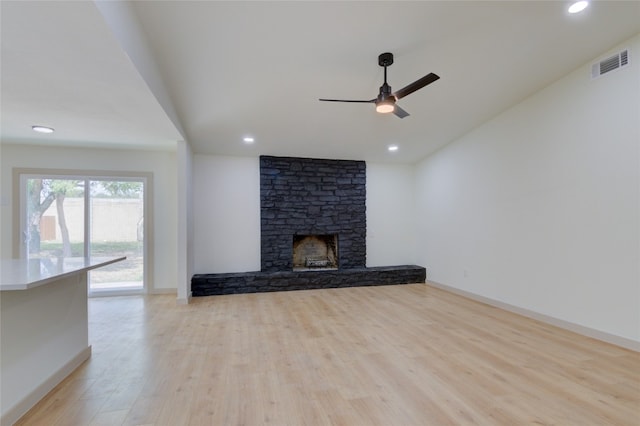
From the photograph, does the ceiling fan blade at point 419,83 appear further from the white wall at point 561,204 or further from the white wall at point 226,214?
the white wall at point 226,214

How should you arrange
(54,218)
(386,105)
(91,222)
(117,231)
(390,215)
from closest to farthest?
1. (386,105)
2. (54,218)
3. (91,222)
4. (117,231)
5. (390,215)

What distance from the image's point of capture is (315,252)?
→ 6.16m

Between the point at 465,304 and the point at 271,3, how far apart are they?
4515 millimetres

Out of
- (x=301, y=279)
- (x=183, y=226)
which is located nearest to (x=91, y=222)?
(x=183, y=226)

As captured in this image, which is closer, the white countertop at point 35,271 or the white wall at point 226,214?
the white countertop at point 35,271

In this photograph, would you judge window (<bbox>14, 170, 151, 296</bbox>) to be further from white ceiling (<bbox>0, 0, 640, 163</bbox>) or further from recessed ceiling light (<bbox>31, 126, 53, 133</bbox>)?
recessed ceiling light (<bbox>31, 126, 53, 133</bbox>)

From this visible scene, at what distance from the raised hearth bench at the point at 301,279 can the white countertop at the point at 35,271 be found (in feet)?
8.25

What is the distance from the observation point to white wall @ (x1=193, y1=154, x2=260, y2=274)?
538cm

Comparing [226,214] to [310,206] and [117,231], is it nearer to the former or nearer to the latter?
[310,206]

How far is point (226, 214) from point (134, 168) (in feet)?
5.47

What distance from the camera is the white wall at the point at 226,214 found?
5.38 m

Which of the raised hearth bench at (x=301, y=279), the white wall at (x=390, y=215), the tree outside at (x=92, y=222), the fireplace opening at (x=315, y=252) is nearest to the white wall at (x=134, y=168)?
the tree outside at (x=92, y=222)

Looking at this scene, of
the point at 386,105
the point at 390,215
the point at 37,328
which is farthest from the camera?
the point at 390,215

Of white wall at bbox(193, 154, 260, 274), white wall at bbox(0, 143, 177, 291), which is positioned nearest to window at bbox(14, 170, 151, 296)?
white wall at bbox(0, 143, 177, 291)
